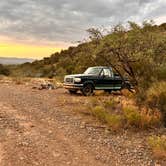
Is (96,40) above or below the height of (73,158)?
above

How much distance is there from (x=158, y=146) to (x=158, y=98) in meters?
3.83

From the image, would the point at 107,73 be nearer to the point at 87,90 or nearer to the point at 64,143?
the point at 87,90

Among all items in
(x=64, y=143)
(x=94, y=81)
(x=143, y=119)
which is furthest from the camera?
(x=94, y=81)

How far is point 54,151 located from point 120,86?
16146 millimetres

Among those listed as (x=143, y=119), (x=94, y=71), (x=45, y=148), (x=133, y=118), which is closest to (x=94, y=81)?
(x=94, y=71)

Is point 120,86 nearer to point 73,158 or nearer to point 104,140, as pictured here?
point 104,140

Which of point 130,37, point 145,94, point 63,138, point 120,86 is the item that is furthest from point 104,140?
point 120,86

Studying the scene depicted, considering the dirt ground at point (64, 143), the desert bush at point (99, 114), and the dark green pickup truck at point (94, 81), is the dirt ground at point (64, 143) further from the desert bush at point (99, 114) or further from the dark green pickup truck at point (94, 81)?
the dark green pickup truck at point (94, 81)

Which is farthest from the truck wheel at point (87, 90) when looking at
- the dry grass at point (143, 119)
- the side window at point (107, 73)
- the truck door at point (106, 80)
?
the dry grass at point (143, 119)

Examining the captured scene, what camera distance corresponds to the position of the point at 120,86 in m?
25.7

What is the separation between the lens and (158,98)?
13750mm

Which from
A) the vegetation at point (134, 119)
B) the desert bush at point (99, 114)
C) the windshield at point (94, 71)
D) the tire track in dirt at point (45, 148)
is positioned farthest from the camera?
the windshield at point (94, 71)

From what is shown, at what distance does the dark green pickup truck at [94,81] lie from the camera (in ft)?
80.1

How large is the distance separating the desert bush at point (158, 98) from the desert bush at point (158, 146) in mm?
2714
